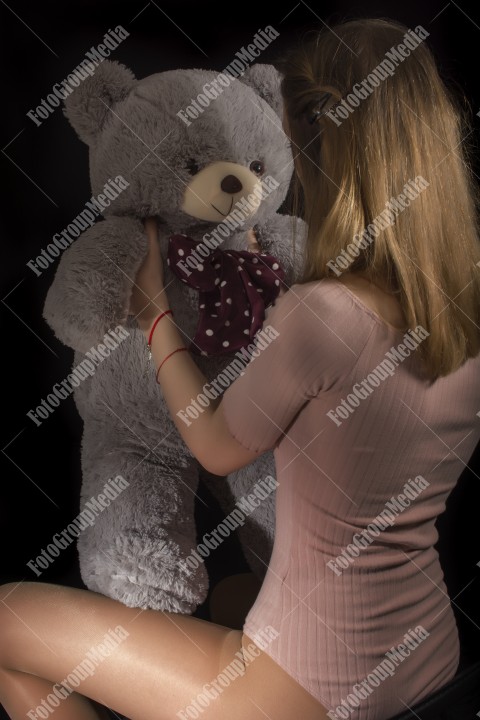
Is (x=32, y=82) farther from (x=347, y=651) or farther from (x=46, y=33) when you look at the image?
(x=347, y=651)

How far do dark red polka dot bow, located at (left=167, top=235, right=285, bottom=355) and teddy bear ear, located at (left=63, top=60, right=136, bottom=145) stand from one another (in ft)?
0.69

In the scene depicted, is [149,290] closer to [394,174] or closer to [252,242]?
[252,242]

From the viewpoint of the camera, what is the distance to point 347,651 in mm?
934

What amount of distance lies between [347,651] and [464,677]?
20 centimetres

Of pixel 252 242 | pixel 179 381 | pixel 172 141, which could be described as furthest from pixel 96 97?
pixel 179 381

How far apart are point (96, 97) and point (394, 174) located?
1.56ft

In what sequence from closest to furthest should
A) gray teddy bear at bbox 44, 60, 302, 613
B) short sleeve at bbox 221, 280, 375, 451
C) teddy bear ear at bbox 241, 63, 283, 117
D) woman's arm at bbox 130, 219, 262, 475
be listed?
short sleeve at bbox 221, 280, 375, 451, woman's arm at bbox 130, 219, 262, 475, gray teddy bear at bbox 44, 60, 302, 613, teddy bear ear at bbox 241, 63, 283, 117

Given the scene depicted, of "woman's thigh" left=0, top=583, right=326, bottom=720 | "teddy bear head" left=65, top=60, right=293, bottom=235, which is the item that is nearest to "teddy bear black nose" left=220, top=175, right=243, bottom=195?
"teddy bear head" left=65, top=60, right=293, bottom=235

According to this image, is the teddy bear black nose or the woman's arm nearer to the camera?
the woman's arm

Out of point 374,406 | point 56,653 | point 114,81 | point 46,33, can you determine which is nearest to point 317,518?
point 374,406

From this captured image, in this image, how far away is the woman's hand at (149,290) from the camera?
1083 mm

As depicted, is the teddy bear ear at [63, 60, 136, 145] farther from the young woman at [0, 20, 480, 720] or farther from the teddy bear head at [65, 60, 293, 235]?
the young woman at [0, 20, 480, 720]

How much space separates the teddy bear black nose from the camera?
1.10 metres

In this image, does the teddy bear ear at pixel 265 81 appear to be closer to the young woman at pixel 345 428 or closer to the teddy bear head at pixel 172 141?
the teddy bear head at pixel 172 141
